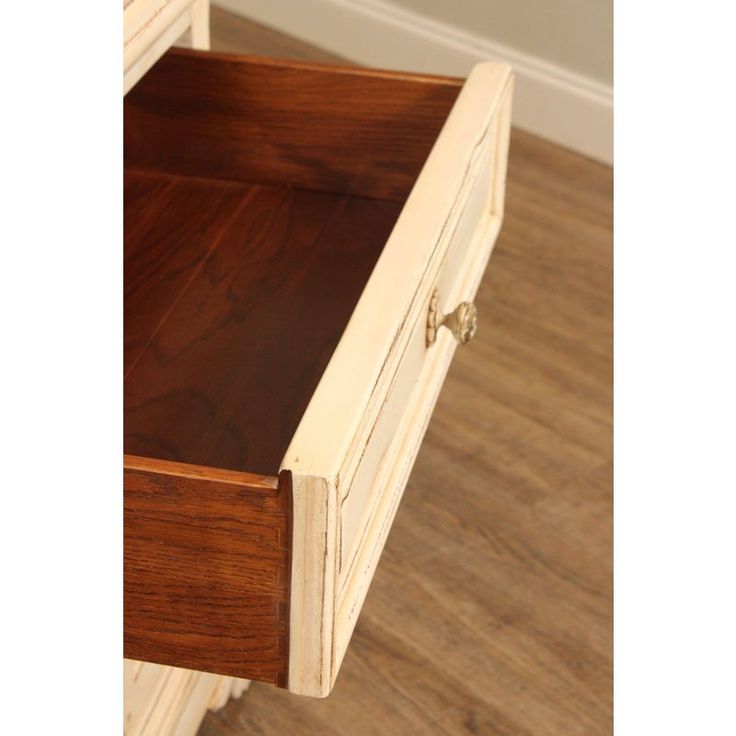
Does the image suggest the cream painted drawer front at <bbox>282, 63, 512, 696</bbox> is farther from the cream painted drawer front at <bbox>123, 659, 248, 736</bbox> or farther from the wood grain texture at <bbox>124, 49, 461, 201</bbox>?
the cream painted drawer front at <bbox>123, 659, 248, 736</bbox>

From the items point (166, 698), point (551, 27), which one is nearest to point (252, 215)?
point (166, 698)

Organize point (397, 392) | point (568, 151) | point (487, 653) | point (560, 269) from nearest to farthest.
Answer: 1. point (397, 392)
2. point (487, 653)
3. point (560, 269)
4. point (568, 151)

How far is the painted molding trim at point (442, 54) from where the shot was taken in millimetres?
2344

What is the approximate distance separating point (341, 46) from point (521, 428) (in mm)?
1394

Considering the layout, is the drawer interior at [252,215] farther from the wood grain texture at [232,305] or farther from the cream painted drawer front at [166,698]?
Result: the cream painted drawer front at [166,698]

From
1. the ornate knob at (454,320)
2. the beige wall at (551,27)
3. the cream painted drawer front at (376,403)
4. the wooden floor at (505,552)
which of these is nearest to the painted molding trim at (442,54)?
the beige wall at (551,27)

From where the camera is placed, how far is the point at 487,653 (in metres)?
1.27

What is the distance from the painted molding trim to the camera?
2.34 metres

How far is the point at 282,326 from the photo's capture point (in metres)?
0.87

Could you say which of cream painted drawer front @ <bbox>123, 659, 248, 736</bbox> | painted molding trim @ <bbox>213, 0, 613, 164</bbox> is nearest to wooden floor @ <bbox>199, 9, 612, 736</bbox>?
cream painted drawer front @ <bbox>123, 659, 248, 736</bbox>

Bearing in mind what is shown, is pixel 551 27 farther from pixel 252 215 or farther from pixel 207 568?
pixel 207 568

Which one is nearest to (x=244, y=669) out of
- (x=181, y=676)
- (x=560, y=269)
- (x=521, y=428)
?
(x=181, y=676)

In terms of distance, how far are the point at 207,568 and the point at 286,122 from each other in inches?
20.3

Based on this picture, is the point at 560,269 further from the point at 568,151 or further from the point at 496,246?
the point at 568,151
